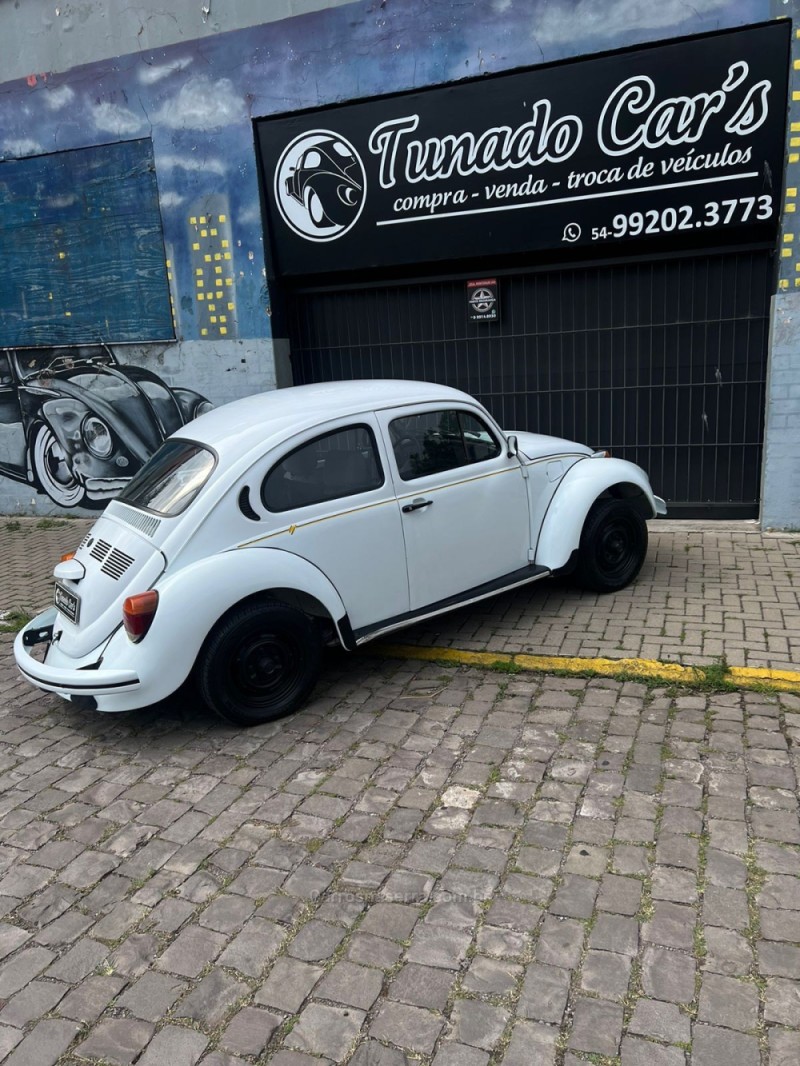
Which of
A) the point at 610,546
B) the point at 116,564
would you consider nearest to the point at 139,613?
the point at 116,564

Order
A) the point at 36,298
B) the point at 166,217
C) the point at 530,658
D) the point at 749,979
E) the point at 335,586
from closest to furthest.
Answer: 1. the point at 749,979
2. the point at 335,586
3. the point at 530,658
4. the point at 166,217
5. the point at 36,298

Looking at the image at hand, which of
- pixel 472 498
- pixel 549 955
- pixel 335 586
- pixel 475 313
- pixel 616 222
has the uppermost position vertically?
pixel 616 222

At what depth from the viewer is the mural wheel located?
984cm

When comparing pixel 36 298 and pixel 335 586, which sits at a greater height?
pixel 36 298

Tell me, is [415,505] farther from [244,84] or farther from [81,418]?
[81,418]

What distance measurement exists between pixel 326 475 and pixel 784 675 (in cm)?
293

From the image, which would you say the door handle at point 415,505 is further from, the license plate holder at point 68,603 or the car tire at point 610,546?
the license plate holder at point 68,603

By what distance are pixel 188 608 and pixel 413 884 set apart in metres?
1.78

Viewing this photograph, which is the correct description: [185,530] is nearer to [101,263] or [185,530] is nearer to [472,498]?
[472,498]

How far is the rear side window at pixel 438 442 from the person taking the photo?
4.86 meters

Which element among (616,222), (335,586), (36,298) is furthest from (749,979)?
(36,298)

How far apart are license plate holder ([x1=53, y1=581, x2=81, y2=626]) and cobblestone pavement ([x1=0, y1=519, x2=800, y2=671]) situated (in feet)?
7.24

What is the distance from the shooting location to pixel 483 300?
8.18 meters

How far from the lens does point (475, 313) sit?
27.1 feet
